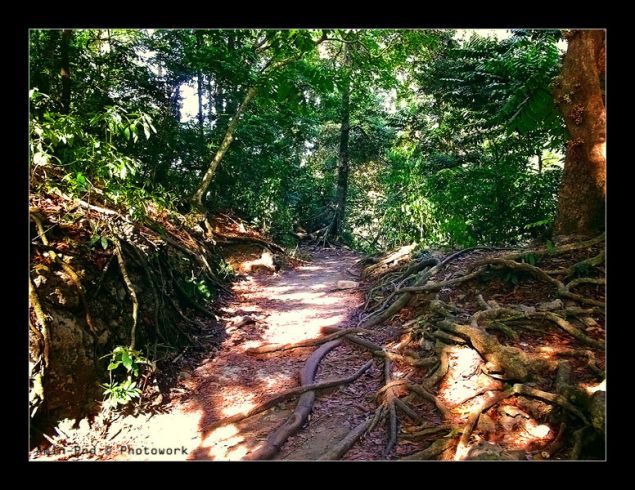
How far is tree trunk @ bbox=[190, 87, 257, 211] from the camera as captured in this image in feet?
27.6

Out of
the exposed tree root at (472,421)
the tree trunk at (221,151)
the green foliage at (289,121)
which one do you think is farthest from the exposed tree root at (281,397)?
the tree trunk at (221,151)

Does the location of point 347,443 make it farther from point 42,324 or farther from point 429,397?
point 42,324

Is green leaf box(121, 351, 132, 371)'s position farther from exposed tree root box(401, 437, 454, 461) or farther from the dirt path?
exposed tree root box(401, 437, 454, 461)

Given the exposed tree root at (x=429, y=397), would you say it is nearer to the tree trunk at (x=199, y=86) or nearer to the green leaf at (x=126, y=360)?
the green leaf at (x=126, y=360)

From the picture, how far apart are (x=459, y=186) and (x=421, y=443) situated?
6.62 m

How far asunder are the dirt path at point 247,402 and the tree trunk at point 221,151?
119 inches

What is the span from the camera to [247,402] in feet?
12.7

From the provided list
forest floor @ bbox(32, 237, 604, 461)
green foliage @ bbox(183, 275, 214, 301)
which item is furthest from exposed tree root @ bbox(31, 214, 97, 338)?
green foliage @ bbox(183, 275, 214, 301)

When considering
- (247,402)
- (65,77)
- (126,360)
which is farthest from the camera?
(65,77)

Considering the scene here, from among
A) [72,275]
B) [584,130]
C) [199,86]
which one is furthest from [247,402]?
[199,86]

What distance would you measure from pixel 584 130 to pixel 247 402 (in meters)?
4.68

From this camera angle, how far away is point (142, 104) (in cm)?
630

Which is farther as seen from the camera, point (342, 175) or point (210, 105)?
point (342, 175)

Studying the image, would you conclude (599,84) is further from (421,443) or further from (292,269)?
(292,269)
